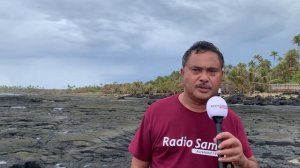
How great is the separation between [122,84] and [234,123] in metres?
65.4

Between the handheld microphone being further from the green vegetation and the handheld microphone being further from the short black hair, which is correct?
the green vegetation

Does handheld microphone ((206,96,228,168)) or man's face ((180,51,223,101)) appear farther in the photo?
man's face ((180,51,223,101))

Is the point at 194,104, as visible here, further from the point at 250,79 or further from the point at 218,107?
the point at 250,79

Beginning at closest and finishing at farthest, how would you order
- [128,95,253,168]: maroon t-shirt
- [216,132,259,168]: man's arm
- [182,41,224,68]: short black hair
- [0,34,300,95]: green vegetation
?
1. [216,132,259,168]: man's arm
2. [128,95,253,168]: maroon t-shirt
3. [182,41,224,68]: short black hair
4. [0,34,300,95]: green vegetation

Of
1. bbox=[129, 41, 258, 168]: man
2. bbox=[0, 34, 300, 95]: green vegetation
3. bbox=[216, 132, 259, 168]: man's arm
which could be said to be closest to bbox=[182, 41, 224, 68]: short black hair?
bbox=[129, 41, 258, 168]: man

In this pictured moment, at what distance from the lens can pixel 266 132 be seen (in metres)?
13.6

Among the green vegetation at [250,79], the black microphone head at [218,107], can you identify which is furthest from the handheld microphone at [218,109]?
the green vegetation at [250,79]

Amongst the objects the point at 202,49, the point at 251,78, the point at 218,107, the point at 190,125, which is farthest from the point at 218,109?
the point at 251,78

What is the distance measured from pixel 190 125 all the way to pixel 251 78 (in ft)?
157

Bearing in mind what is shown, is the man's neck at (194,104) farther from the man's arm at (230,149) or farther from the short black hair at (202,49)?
the man's arm at (230,149)

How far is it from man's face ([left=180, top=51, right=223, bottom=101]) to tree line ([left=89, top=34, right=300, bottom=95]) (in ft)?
138

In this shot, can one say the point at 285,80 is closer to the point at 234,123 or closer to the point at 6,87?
the point at 234,123

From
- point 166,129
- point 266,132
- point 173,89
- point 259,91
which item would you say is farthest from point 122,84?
point 166,129

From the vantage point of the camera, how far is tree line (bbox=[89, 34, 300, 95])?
49.7 metres
